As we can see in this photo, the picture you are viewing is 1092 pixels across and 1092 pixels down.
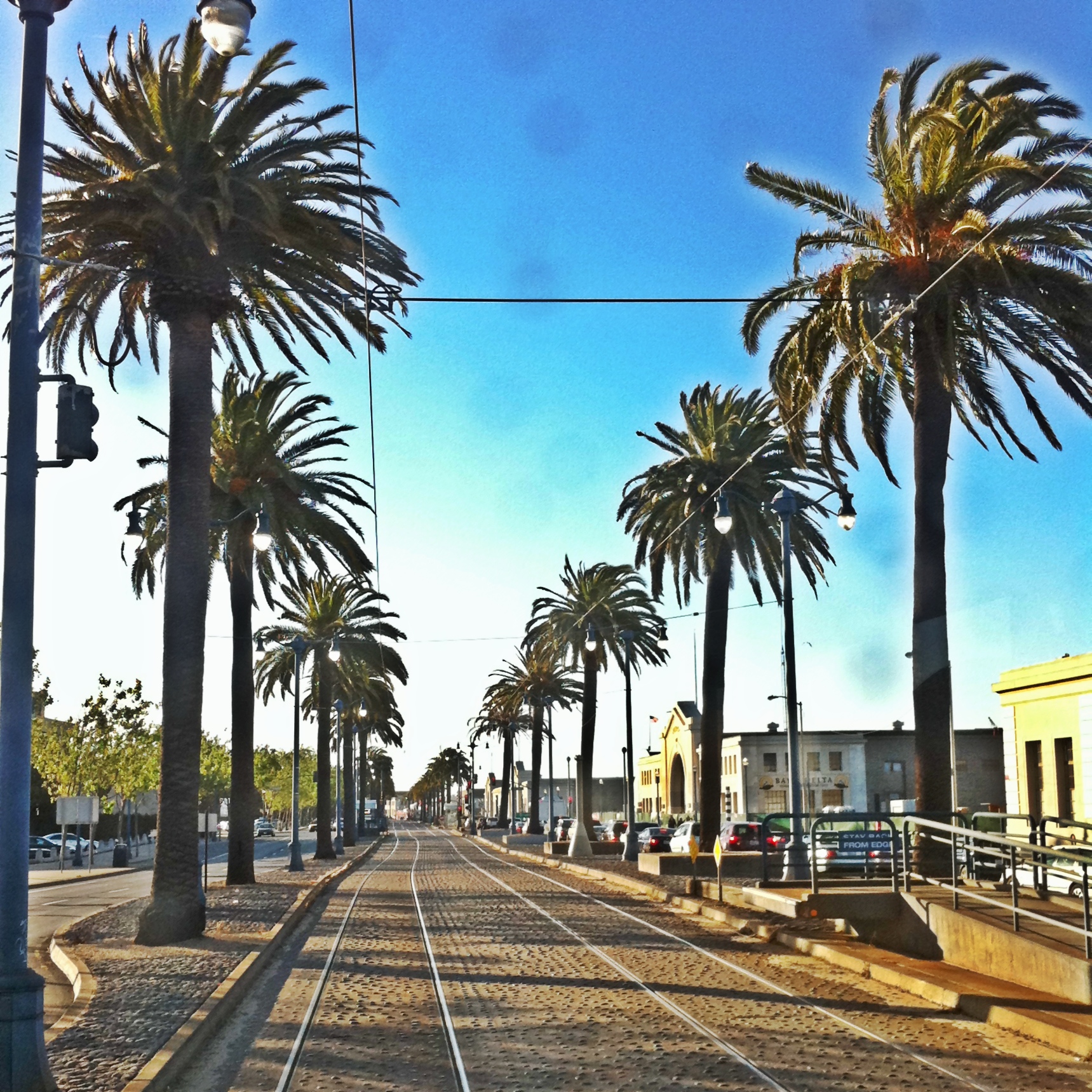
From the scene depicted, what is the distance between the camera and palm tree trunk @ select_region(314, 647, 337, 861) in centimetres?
5478

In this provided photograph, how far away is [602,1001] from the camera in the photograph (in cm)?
1403

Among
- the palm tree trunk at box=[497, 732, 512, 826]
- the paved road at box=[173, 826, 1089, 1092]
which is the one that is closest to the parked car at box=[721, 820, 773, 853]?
the paved road at box=[173, 826, 1089, 1092]

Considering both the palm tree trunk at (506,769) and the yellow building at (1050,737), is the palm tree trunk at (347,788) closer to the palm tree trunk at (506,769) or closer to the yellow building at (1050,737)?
the palm tree trunk at (506,769)

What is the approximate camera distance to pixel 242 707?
1323 inches

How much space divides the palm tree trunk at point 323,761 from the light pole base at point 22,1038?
45.1 m

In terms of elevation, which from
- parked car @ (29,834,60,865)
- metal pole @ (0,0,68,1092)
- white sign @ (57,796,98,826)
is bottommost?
parked car @ (29,834,60,865)

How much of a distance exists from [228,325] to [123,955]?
Answer: 13.2 meters

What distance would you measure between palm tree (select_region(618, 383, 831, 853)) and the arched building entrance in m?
78.5

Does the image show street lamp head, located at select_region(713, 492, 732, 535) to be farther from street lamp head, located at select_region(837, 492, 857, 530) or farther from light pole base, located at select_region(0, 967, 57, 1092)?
light pole base, located at select_region(0, 967, 57, 1092)

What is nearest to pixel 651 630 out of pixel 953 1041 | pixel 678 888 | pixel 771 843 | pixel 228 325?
pixel 771 843

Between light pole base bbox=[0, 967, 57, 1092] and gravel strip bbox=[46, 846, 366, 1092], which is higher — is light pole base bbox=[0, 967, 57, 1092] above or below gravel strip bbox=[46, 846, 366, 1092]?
above

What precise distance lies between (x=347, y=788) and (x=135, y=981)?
69733 millimetres

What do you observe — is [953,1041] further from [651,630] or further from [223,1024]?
[651,630]

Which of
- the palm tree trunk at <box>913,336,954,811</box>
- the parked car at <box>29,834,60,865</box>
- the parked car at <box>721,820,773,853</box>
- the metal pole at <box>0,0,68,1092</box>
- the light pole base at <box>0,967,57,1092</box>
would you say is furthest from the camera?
the parked car at <box>29,834,60,865</box>
